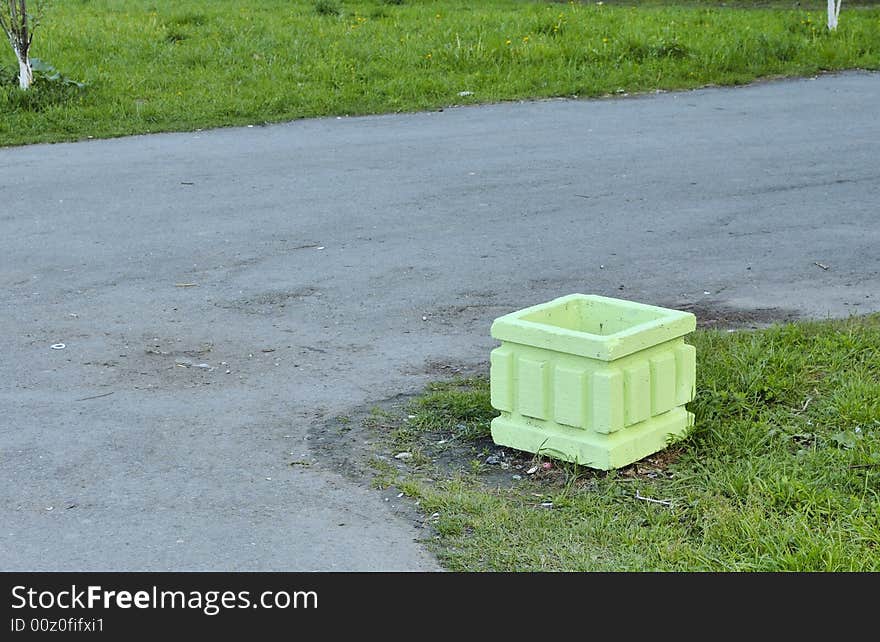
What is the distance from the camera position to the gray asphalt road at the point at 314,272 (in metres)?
4.18

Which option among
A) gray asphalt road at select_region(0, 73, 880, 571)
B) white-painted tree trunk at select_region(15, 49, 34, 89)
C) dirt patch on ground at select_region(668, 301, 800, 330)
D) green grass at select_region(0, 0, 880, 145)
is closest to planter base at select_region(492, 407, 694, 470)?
gray asphalt road at select_region(0, 73, 880, 571)

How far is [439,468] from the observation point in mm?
4480

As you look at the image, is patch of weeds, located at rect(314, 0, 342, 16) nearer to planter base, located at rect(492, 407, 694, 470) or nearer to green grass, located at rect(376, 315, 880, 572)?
green grass, located at rect(376, 315, 880, 572)

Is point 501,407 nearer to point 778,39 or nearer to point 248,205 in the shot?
point 248,205

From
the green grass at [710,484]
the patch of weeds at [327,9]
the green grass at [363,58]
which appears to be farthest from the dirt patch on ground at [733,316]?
the patch of weeds at [327,9]

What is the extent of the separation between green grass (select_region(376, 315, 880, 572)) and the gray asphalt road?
0.28 metres

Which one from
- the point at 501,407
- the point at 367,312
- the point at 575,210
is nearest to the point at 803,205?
the point at 575,210

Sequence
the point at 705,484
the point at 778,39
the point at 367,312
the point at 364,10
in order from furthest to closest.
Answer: the point at 364,10 < the point at 778,39 < the point at 367,312 < the point at 705,484

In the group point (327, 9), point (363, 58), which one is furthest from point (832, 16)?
point (327, 9)

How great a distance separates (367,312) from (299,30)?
10003 millimetres

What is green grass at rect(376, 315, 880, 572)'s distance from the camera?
3711 mm

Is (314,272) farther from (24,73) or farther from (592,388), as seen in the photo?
(24,73)

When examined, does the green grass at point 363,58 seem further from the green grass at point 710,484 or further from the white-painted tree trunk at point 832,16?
the green grass at point 710,484

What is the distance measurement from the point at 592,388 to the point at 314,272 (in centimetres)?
312
